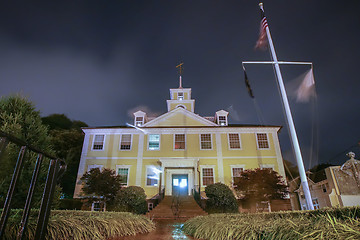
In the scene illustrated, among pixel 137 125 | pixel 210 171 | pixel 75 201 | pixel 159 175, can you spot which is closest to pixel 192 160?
pixel 210 171

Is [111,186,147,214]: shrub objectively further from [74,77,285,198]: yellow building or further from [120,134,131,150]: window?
[120,134,131,150]: window

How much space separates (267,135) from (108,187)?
15.5m

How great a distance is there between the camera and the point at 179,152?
19.9m

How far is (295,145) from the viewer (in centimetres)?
941

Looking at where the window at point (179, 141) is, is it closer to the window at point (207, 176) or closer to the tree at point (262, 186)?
the window at point (207, 176)

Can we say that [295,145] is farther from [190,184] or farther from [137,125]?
[137,125]

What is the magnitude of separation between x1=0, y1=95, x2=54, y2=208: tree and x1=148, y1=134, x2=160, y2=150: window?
1366 cm

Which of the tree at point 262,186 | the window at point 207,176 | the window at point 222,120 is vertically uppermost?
the window at point 222,120

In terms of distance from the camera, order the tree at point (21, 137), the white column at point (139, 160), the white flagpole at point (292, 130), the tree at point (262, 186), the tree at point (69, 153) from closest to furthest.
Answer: the tree at point (21, 137) < the white flagpole at point (292, 130) < the tree at point (262, 186) < the white column at point (139, 160) < the tree at point (69, 153)

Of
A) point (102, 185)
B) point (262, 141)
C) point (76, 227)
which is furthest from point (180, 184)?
point (76, 227)

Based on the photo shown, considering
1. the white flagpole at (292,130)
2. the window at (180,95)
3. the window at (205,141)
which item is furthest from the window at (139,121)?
the white flagpole at (292,130)

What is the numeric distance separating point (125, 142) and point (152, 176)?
14.7ft

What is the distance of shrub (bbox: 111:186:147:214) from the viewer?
13.7 m

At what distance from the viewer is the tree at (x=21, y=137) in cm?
511
